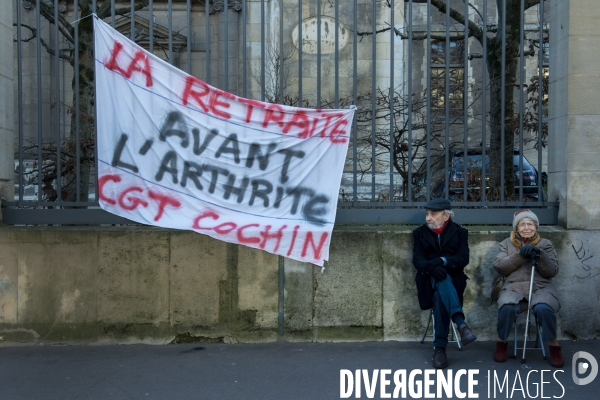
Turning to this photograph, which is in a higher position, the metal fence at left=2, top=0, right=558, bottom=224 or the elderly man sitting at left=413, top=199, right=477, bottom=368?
the metal fence at left=2, top=0, right=558, bottom=224

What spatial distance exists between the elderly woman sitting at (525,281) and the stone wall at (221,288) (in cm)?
49

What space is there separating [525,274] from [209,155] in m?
2.87

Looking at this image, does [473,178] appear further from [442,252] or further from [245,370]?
[245,370]

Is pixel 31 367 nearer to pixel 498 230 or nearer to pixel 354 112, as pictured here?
pixel 354 112

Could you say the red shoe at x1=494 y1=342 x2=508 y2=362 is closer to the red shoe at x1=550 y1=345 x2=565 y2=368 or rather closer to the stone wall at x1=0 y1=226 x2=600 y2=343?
the red shoe at x1=550 y1=345 x2=565 y2=368

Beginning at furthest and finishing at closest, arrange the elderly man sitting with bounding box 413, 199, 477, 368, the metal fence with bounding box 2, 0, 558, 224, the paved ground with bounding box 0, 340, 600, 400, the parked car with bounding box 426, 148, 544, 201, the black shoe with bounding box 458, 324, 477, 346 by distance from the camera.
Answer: the parked car with bounding box 426, 148, 544, 201 → the metal fence with bounding box 2, 0, 558, 224 → the elderly man sitting with bounding box 413, 199, 477, 368 → the black shoe with bounding box 458, 324, 477, 346 → the paved ground with bounding box 0, 340, 600, 400

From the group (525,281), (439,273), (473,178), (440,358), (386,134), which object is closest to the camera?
(440,358)

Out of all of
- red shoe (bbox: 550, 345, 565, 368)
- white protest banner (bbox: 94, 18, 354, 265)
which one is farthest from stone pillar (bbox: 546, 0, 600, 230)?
white protest banner (bbox: 94, 18, 354, 265)

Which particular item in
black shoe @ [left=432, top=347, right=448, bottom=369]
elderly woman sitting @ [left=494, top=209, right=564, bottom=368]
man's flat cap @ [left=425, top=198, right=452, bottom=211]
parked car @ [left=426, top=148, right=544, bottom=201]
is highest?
parked car @ [left=426, top=148, right=544, bottom=201]

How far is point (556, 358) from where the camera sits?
17.9 ft

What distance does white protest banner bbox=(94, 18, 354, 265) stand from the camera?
6.20 metres

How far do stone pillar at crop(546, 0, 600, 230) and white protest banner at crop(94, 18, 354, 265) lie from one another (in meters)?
1.95

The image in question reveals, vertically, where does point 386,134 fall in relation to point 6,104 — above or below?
below

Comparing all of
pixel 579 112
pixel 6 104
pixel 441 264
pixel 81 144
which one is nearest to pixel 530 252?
pixel 441 264
